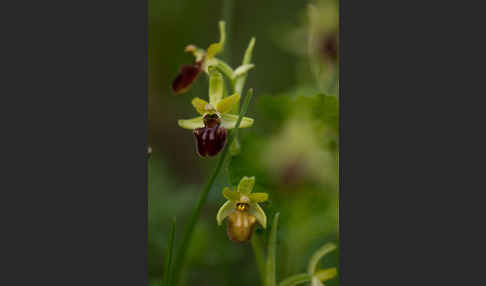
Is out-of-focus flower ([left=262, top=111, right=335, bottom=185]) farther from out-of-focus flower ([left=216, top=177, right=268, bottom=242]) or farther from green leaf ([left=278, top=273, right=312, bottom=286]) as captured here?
green leaf ([left=278, top=273, right=312, bottom=286])

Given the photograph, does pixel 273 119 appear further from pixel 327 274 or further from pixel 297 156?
pixel 327 274

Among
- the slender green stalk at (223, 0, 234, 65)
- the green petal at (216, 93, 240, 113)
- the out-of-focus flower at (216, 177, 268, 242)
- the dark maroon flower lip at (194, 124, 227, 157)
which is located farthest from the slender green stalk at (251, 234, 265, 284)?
the slender green stalk at (223, 0, 234, 65)

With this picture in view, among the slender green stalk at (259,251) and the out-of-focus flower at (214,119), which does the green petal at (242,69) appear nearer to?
the out-of-focus flower at (214,119)

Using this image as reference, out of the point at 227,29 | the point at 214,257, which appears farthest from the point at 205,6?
the point at 214,257

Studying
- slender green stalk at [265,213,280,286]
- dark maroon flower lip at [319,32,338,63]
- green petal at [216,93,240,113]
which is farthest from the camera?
dark maroon flower lip at [319,32,338,63]

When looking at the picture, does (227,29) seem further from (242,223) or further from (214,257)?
(214,257)

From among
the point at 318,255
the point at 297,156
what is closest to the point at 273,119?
the point at 297,156
